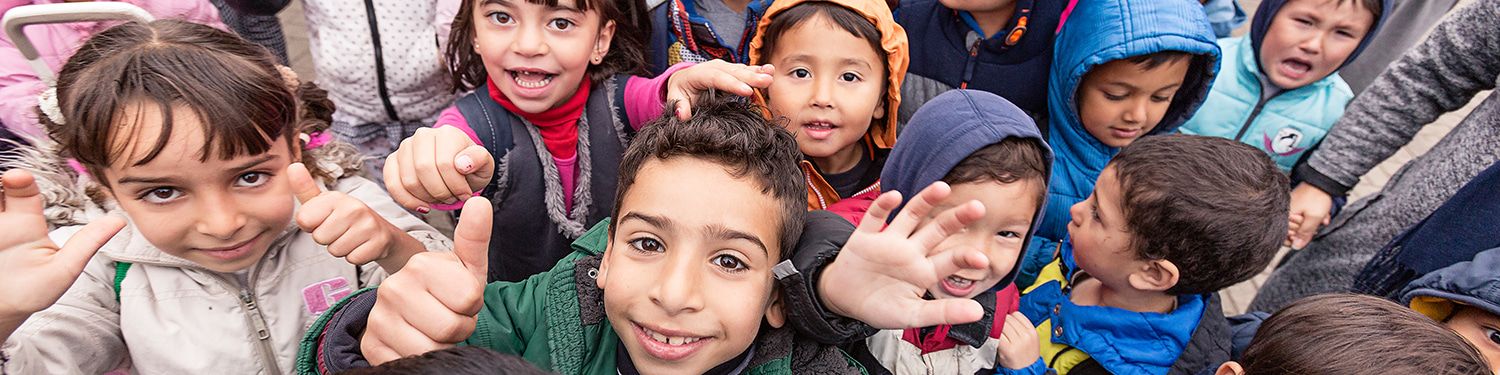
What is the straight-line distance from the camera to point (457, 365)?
1117 mm

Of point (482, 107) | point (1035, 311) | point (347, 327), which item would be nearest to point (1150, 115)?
point (1035, 311)

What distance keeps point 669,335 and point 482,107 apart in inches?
38.9

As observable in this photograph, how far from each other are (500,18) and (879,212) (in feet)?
4.21

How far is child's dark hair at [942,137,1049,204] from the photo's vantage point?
181cm

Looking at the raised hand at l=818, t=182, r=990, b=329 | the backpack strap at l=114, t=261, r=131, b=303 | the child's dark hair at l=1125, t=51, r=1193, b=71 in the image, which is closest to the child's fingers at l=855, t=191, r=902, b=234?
the raised hand at l=818, t=182, r=990, b=329

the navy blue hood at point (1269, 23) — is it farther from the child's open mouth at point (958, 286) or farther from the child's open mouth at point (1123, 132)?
the child's open mouth at point (958, 286)

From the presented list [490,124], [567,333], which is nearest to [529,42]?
[490,124]

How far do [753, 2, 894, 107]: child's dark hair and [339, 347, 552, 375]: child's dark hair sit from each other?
1339 mm

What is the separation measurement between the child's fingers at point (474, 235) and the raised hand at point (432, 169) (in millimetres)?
219

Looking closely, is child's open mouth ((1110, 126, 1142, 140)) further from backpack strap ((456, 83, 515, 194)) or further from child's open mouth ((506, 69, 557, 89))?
backpack strap ((456, 83, 515, 194))

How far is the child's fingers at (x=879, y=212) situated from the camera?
1248 mm

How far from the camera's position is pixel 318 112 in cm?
195

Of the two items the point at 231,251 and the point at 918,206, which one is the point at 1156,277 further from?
the point at 231,251

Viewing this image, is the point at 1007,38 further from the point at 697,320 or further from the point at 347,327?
the point at 347,327
